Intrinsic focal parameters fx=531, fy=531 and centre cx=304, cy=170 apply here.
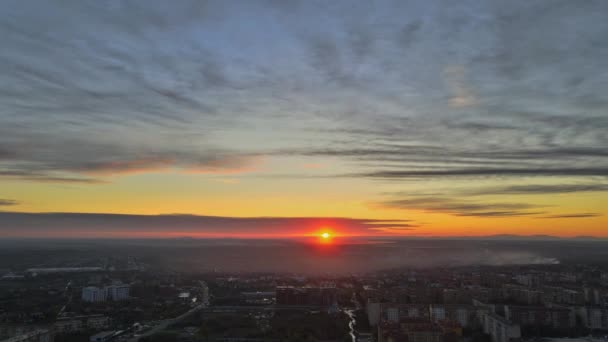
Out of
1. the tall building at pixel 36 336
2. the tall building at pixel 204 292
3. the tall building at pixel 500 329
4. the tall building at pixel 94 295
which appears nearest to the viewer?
the tall building at pixel 36 336

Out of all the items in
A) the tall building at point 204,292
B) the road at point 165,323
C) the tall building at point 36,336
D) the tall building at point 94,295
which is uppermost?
the tall building at point 36,336

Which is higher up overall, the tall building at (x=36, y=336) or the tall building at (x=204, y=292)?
the tall building at (x=36, y=336)

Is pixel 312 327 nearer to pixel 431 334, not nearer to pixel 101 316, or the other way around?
pixel 431 334

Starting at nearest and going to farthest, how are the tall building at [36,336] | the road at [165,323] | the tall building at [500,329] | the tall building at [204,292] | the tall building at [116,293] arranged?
the tall building at [36,336] → the tall building at [500,329] → the road at [165,323] → the tall building at [204,292] → the tall building at [116,293]

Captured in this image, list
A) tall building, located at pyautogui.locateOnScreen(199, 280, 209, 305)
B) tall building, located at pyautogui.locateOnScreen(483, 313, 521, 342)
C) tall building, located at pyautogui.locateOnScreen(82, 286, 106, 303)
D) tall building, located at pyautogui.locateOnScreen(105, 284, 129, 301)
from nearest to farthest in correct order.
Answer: tall building, located at pyautogui.locateOnScreen(483, 313, 521, 342) < tall building, located at pyautogui.locateOnScreen(199, 280, 209, 305) < tall building, located at pyautogui.locateOnScreen(82, 286, 106, 303) < tall building, located at pyautogui.locateOnScreen(105, 284, 129, 301)

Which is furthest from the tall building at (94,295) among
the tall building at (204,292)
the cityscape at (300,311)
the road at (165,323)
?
the road at (165,323)

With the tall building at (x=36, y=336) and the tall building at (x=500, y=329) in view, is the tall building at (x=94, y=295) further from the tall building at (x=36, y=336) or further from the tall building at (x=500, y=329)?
the tall building at (x=500, y=329)

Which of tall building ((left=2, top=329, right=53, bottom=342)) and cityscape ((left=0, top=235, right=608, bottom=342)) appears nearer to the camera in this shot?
tall building ((left=2, top=329, right=53, bottom=342))

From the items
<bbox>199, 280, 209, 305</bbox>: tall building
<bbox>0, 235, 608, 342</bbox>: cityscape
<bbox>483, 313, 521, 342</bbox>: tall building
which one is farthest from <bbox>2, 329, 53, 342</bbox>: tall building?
<bbox>483, 313, 521, 342</bbox>: tall building

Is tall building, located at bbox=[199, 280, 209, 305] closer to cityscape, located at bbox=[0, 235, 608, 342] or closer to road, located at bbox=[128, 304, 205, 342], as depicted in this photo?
cityscape, located at bbox=[0, 235, 608, 342]

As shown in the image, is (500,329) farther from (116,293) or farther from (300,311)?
(116,293)

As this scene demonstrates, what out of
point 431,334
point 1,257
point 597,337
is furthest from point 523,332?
point 1,257
